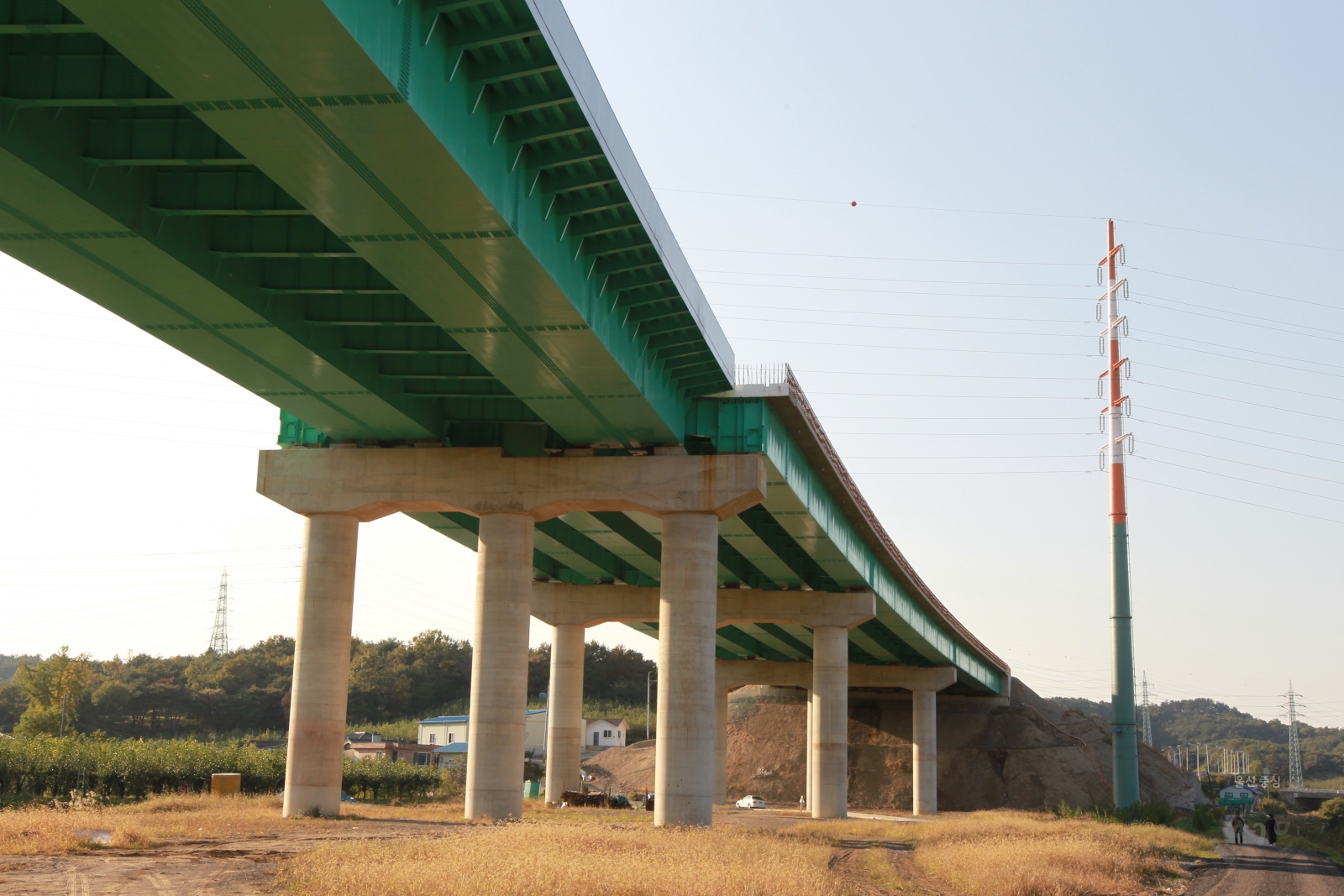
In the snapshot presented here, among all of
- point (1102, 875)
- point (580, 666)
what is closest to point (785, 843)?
point (1102, 875)

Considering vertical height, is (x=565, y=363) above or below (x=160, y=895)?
above

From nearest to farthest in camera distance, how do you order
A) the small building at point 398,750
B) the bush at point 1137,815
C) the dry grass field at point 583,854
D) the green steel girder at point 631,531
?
the dry grass field at point 583,854
the green steel girder at point 631,531
the bush at point 1137,815
the small building at point 398,750

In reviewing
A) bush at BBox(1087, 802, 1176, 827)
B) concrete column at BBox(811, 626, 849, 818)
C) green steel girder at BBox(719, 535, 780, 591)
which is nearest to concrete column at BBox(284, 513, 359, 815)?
green steel girder at BBox(719, 535, 780, 591)

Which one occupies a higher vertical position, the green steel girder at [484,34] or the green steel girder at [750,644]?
the green steel girder at [484,34]

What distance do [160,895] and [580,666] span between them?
4340 cm

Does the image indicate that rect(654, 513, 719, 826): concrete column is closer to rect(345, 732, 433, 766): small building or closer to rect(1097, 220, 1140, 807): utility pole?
rect(1097, 220, 1140, 807): utility pole

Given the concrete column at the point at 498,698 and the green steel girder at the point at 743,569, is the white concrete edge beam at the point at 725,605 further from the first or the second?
the concrete column at the point at 498,698

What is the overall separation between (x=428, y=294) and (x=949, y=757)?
266ft

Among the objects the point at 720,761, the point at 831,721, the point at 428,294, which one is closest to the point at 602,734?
the point at 720,761

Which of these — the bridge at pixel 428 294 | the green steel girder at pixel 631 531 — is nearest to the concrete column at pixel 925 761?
the bridge at pixel 428 294

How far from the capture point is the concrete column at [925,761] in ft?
255

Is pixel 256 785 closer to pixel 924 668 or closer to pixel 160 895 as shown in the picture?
pixel 160 895

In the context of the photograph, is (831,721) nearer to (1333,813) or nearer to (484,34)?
(484,34)

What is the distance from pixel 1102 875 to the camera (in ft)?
89.8
